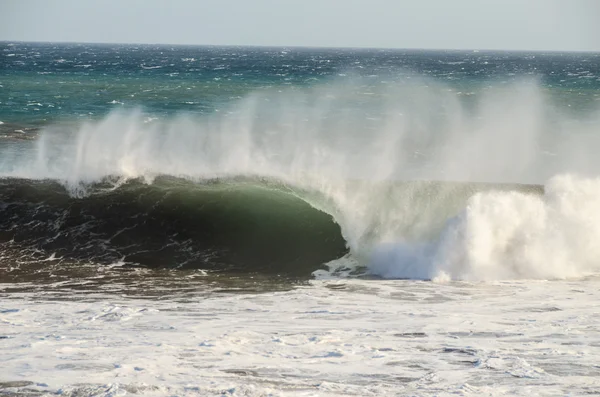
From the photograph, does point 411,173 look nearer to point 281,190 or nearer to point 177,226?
point 281,190

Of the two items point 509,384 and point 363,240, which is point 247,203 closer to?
point 363,240

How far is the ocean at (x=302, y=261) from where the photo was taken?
28.6ft

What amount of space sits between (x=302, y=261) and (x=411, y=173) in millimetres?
8153

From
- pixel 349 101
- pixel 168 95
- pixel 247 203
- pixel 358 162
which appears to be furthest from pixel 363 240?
pixel 168 95

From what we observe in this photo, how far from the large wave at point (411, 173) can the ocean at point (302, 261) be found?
0.05 meters

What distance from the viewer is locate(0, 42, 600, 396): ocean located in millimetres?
8711

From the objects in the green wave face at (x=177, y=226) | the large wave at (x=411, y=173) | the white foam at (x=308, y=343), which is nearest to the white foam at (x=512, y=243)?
the large wave at (x=411, y=173)

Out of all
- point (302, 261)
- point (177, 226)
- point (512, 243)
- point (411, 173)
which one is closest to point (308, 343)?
point (302, 261)

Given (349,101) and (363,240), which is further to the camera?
(349,101)

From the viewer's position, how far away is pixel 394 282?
43.7 ft

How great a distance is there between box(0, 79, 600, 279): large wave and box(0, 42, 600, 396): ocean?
0.05 metres

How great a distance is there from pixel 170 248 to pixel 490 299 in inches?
264

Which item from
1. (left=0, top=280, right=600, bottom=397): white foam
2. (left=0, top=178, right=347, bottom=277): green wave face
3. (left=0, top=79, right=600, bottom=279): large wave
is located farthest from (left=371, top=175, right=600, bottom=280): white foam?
(left=0, top=178, right=347, bottom=277): green wave face

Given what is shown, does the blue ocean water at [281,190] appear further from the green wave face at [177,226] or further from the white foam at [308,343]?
the white foam at [308,343]
